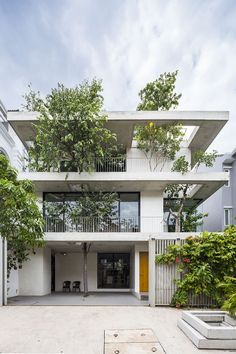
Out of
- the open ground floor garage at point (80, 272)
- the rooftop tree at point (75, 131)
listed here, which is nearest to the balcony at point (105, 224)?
the rooftop tree at point (75, 131)

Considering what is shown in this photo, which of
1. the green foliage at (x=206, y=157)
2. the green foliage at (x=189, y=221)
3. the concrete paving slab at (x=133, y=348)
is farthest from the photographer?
the green foliage at (x=189, y=221)

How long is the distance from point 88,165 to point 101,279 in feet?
25.2

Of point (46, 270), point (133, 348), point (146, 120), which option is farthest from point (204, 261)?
point (46, 270)

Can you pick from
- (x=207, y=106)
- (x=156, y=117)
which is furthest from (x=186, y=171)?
(x=207, y=106)

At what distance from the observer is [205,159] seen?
14.7 m

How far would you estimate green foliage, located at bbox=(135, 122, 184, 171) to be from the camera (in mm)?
14734

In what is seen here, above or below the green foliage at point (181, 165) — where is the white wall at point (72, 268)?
below

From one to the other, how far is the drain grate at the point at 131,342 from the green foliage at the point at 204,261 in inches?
148

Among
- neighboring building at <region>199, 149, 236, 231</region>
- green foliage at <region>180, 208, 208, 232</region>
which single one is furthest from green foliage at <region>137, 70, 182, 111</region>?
neighboring building at <region>199, 149, 236, 231</region>

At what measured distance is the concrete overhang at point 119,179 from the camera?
13992 mm

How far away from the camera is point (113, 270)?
57.8 ft

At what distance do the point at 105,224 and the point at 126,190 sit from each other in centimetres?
233

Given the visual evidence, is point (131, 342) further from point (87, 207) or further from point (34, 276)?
point (34, 276)

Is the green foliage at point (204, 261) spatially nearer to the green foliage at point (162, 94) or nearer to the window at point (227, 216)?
the green foliage at point (162, 94)
